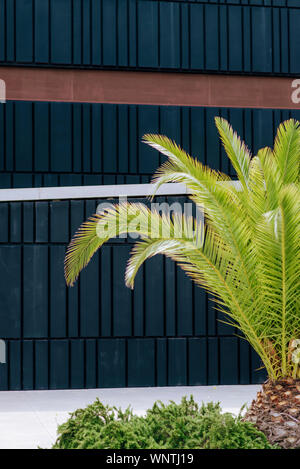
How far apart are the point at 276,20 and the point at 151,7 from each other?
2.96 m

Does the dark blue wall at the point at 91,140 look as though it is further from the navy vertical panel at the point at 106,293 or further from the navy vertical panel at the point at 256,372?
the navy vertical panel at the point at 256,372

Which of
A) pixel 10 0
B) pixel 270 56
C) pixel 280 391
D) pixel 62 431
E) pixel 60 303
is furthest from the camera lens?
pixel 270 56

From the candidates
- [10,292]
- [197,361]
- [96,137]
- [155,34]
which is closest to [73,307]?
[10,292]

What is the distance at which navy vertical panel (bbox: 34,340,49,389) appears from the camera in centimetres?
1382

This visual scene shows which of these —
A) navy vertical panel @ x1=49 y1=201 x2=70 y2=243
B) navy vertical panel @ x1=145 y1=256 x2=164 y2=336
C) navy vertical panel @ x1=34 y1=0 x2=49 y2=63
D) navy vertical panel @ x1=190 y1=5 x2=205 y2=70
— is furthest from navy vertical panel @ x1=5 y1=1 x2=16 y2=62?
navy vertical panel @ x1=145 y1=256 x2=164 y2=336

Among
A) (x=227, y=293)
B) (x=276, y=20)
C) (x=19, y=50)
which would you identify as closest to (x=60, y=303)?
(x=19, y=50)

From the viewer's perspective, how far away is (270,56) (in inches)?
631

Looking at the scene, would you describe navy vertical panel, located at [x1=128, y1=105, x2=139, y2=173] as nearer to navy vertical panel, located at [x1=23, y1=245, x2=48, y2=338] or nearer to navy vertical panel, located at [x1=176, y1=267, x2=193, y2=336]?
navy vertical panel, located at [x1=176, y1=267, x2=193, y2=336]

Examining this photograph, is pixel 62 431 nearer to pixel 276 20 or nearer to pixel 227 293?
pixel 227 293

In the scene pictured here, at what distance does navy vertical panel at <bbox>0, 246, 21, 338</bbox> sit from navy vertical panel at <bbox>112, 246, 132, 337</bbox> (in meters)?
1.92

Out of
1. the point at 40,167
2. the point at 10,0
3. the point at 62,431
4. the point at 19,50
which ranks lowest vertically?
Answer: the point at 62,431

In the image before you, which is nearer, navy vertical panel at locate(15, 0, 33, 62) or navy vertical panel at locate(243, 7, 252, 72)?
navy vertical panel at locate(15, 0, 33, 62)

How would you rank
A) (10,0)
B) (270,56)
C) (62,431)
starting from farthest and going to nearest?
(270,56)
(10,0)
(62,431)

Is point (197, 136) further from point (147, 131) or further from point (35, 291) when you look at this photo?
point (35, 291)
